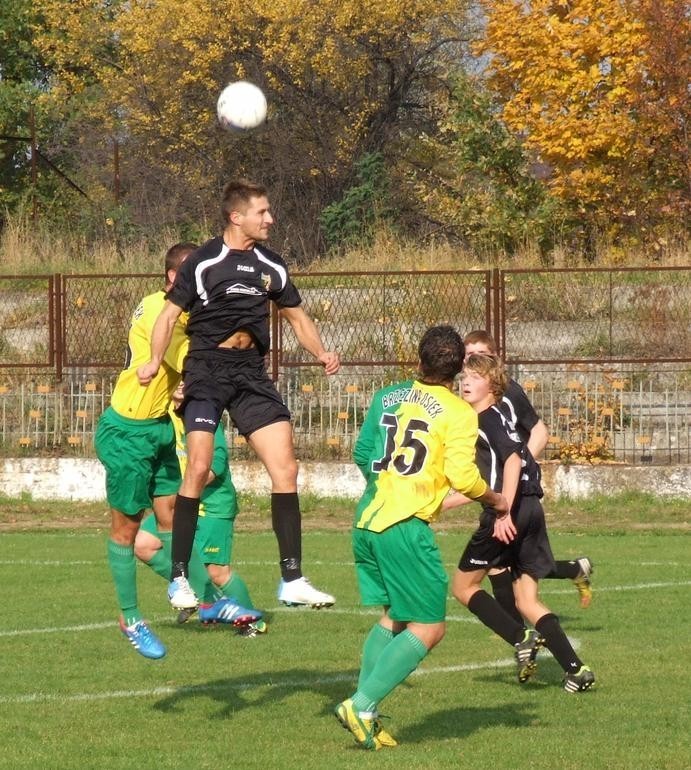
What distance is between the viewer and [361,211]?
118 ft

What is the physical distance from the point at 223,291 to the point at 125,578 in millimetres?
1812

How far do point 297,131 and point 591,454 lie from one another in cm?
2317

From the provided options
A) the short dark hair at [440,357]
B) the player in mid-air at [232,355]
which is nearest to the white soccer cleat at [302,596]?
the player in mid-air at [232,355]

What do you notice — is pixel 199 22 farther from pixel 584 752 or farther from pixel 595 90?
pixel 584 752

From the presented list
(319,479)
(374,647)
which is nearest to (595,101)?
(319,479)

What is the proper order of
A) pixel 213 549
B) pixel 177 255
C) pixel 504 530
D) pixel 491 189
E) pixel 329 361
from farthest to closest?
pixel 491 189 < pixel 213 549 < pixel 177 255 < pixel 329 361 < pixel 504 530

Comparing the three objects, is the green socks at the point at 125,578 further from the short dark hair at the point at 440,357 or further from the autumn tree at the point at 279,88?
the autumn tree at the point at 279,88

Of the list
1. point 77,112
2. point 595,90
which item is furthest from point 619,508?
point 77,112

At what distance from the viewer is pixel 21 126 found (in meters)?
44.5

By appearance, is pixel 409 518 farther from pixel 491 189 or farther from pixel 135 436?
pixel 491 189

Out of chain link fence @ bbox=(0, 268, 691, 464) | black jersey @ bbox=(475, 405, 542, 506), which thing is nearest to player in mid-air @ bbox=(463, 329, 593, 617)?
black jersey @ bbox=(475, 405, 542, 506)

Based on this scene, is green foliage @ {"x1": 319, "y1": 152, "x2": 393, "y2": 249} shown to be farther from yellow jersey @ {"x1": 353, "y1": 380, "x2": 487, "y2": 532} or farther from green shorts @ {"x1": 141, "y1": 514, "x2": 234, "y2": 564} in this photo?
yellow jersey @ {"x1": 353, "y1": 380, "x2": 487, "y2": 532}

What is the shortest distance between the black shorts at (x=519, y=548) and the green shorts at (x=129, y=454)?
1859mm

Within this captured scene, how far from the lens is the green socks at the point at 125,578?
8289 millimetres
